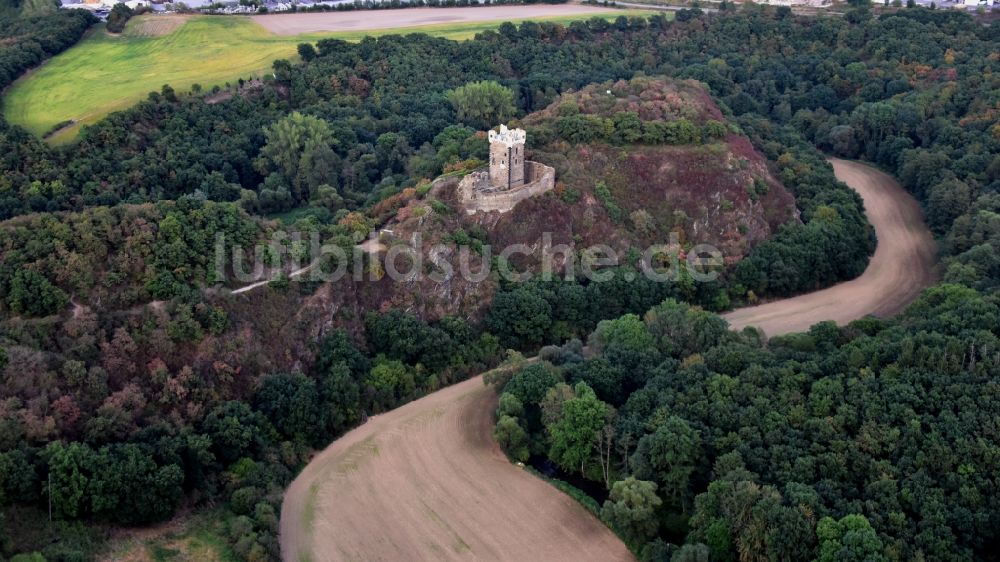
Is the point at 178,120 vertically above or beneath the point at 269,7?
beneath

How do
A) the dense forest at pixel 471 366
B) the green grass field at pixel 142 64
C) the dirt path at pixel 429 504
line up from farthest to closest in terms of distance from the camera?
the green grass field at pixel 142 64 < the dirt path at pixel 429 504 < the dense forest at pixel 471 366

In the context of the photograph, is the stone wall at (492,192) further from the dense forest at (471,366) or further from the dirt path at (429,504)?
the dirt path at (429,504)

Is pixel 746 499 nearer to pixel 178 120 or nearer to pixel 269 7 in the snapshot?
pixel 178 120

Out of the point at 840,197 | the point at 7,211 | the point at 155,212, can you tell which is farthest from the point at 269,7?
the point at 840,197

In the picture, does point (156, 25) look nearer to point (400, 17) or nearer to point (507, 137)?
point (400, 17)

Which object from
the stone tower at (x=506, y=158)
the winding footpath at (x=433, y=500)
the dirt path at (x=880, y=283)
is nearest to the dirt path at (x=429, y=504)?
the winding footpath at (x=433, y=500)

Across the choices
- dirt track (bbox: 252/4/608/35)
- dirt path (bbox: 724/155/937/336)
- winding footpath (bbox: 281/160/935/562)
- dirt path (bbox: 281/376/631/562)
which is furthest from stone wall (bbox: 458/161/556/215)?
dirt track (bbox: 252/4/608/35)

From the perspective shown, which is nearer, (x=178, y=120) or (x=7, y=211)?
(x=7, y=211)
